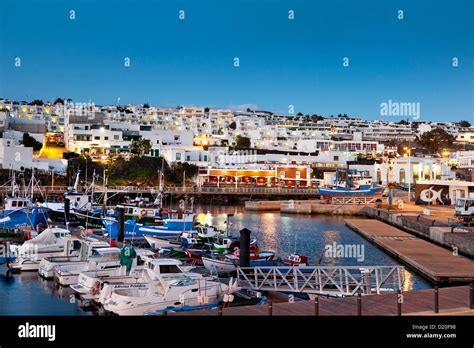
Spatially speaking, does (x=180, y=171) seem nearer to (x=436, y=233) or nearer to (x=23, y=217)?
(x=23, y=217)

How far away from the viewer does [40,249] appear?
914 inches

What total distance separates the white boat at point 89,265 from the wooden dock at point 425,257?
11449mm

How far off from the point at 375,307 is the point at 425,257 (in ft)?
39.0

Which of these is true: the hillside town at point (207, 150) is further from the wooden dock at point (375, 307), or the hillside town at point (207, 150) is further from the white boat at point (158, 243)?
the wooden dock at point (375, 307)

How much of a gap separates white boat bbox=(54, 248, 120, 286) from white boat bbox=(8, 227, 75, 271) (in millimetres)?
2159

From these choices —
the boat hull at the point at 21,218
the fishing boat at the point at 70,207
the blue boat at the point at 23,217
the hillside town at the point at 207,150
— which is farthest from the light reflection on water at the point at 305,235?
the hillside town at the point at 207,150

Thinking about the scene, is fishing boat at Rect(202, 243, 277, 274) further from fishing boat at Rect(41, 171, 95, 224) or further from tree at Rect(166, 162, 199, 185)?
tree at Rect(166, 162, 199, 185)

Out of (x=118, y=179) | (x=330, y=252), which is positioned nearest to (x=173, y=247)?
(x=330, y=252)

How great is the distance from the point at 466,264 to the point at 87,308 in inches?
554

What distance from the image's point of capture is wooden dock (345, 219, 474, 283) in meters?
19.8

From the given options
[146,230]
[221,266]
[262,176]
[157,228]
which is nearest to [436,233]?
[221,266]

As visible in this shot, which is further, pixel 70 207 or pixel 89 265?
pixel 70 207

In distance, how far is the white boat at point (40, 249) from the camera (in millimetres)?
22328
